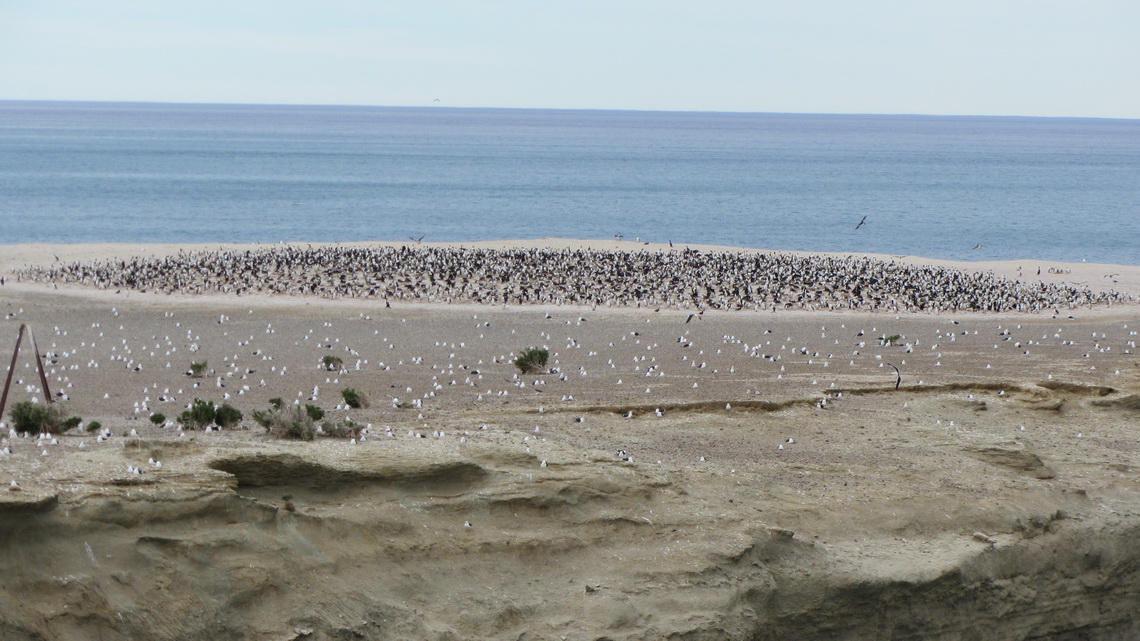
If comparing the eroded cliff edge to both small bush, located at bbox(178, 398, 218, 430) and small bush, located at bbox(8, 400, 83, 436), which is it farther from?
small bush, located at bbox(8, 400, 83, 436)

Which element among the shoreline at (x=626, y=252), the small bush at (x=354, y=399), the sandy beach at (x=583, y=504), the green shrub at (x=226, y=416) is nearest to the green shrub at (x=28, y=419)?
the sandy beach at (x=583, y=504)

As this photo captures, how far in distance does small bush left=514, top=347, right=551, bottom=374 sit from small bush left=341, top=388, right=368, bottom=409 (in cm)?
480

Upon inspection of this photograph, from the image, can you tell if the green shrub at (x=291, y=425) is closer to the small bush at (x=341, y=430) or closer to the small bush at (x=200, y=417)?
the small bush at (x=341, y=430)

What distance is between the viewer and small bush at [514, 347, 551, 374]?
74.5ft

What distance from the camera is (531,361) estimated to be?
22812 millimetres

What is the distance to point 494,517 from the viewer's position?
43.0 ft

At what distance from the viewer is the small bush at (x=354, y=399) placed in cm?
1794

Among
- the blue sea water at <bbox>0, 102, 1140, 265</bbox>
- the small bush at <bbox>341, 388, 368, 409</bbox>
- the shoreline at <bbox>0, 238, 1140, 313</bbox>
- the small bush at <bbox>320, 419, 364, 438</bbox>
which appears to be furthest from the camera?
the blue sea water at <bbox>0, 102, 1140, 265</bbox>

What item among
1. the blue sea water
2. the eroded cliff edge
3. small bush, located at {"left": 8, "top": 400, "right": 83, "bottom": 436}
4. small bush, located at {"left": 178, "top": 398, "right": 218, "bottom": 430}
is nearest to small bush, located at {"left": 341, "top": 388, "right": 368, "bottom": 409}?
the eroded cliff edge

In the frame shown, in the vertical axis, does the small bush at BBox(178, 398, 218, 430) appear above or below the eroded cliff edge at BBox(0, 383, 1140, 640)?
above

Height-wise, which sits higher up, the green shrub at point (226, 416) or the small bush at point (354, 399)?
the green shrub at point (226, 416)

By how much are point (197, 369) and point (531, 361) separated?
20.6ft

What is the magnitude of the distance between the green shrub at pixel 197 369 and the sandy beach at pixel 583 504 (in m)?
0.15

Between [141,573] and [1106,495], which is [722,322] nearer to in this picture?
[1106,495]
